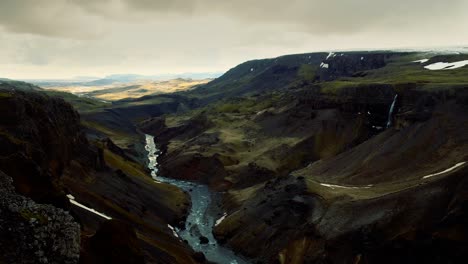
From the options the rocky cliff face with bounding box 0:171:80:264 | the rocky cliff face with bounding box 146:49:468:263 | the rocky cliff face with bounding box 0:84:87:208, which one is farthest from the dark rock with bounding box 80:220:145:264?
the rocky cliff face with bounding box 146:49:468:263

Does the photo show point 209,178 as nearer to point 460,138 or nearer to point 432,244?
point 460,138

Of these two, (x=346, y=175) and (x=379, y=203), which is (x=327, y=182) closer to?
(x=346, y=175)

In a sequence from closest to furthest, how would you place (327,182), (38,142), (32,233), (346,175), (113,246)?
(32,233), (113,246), (38,142), (327,182), (346,175)

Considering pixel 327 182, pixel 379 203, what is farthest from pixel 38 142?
pixel 327 182

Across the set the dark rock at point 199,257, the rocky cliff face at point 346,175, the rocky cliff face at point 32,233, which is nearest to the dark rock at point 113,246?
the rocky cliff face at point 32,233

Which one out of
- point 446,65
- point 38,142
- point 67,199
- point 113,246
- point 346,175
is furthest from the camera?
point 446,65

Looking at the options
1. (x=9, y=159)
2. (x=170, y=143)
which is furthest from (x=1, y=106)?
(x=170, y=143)

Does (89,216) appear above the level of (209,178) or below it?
above

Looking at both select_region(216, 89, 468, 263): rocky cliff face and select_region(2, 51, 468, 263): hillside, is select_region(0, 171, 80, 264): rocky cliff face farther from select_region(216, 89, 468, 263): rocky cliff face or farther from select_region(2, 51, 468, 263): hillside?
select_region(216, 89, 468, 263): rocky cliff face
